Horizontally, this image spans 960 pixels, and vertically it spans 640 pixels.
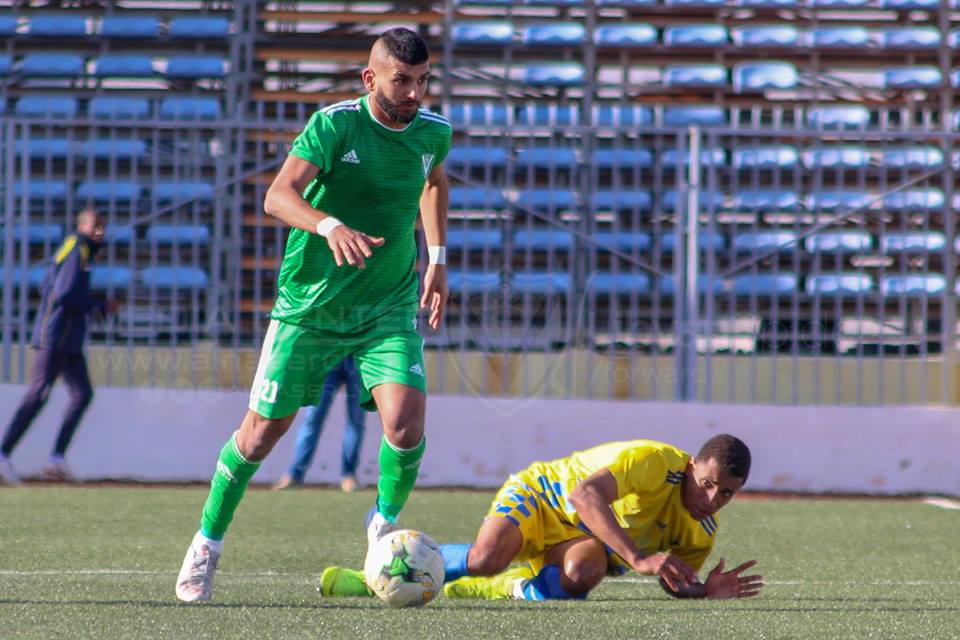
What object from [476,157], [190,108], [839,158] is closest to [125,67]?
[190,108]

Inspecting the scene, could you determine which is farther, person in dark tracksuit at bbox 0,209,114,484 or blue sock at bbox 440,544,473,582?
person in dark tracksuit at bbox 0,209,114,484

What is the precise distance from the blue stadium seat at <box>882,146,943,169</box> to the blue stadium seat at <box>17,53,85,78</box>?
8381mm

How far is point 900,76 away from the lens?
50.6 feet

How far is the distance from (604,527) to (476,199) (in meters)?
6.83

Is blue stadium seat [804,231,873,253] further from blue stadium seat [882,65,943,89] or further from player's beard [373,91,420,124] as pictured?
player's beard [373,91,420,124]

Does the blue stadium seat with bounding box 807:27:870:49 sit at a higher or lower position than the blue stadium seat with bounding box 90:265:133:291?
higher

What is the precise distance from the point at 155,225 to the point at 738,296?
13.9ft

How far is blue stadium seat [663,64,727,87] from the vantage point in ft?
50.7

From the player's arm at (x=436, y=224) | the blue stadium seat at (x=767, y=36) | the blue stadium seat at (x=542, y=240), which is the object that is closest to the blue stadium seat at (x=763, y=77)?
the blue stadium seat at (x=767, y=36)

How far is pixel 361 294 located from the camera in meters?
5.00

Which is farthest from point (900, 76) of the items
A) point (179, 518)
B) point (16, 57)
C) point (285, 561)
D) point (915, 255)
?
point (285, 561)

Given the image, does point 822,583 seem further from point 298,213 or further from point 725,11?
point 725,11

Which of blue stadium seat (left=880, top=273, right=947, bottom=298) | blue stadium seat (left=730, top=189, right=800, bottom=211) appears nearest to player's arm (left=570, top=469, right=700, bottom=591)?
blue stadium seat (left=880, top=273, right=947, bottom=298)

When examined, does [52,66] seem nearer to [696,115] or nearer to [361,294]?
[696,115]
